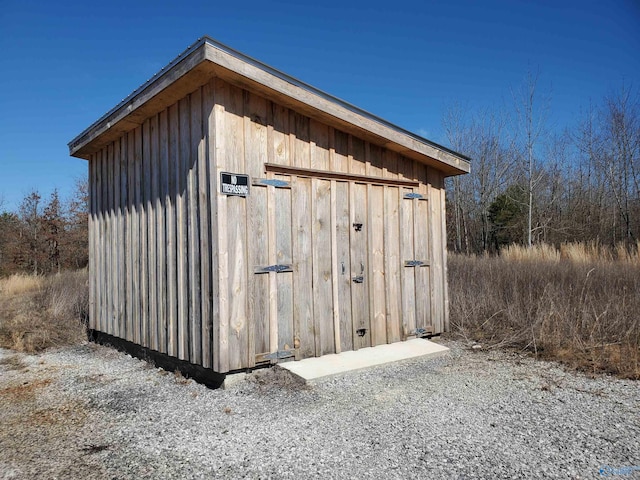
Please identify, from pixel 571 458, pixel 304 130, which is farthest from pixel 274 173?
pixel 571 458

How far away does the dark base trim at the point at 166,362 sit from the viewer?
4.10m

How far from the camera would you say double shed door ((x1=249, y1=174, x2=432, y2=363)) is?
4391mm

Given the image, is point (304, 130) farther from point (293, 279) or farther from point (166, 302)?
point (166, 302)

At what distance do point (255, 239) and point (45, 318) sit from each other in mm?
5532

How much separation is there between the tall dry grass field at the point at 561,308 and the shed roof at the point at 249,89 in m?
2.40

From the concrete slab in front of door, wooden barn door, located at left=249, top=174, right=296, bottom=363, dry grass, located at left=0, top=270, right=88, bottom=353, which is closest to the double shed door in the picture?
wooden barn door, located at left=249, top=174, right=296, bottom=363

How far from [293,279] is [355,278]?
93 cm

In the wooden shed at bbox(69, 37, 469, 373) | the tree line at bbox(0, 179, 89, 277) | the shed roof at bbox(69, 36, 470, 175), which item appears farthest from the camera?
the tree line at bbox(0, 179, 89, 277)

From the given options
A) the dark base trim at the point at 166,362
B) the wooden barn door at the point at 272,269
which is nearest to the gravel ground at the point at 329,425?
the dark base trim at the point at 166,362

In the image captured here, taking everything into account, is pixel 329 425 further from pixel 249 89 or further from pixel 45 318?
pixel 45 318

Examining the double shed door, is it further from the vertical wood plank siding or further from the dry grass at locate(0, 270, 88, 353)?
the dry grass at locate(0, 270, 88, 353)

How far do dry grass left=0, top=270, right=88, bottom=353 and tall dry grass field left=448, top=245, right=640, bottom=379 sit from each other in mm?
6157

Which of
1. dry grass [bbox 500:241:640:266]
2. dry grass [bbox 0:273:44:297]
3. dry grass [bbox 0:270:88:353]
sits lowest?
dry grass [bbox 0:270:88:353]

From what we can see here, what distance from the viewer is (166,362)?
477 centimetres
